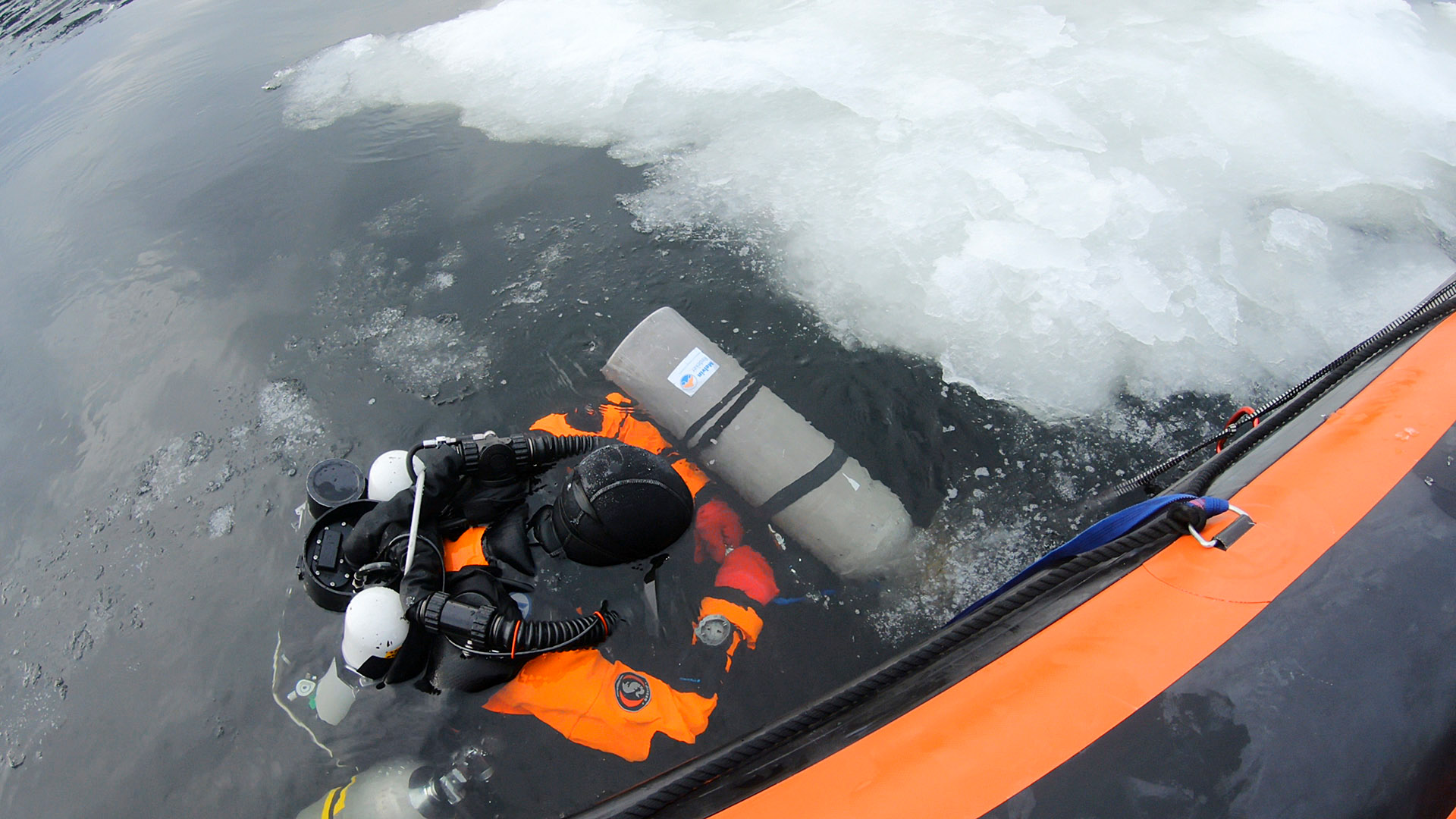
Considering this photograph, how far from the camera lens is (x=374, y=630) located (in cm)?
239

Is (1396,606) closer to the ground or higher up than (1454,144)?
higher up

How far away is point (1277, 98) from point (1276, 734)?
16.6 ft

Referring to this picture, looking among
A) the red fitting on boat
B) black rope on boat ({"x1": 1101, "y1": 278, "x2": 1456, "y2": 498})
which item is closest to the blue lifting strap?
black rope on boat ({"x1": 1101, "y1": 278, "x2": 1456, "y2": 498})

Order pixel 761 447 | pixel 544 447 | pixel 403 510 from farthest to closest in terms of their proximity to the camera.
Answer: pixel 761 447
pixel 544 447
pixel 403 510

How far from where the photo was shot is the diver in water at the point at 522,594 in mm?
2428

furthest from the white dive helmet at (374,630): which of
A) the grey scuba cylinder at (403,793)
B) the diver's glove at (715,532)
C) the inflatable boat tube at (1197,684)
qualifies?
the diver's glove at (715,532)

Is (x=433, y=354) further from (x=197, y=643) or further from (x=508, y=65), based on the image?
(x=508, y=65)

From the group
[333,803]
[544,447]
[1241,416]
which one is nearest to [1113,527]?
[1241,416]

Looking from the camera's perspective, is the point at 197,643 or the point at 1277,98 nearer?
the point at 197,643

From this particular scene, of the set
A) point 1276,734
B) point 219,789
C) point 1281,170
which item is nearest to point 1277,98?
point 1281,170

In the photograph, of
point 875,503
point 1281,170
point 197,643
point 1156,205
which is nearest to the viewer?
point 875,503

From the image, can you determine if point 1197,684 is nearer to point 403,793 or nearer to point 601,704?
point 601,704

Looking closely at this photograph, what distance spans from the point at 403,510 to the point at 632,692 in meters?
1.15

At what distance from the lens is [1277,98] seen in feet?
15.6
